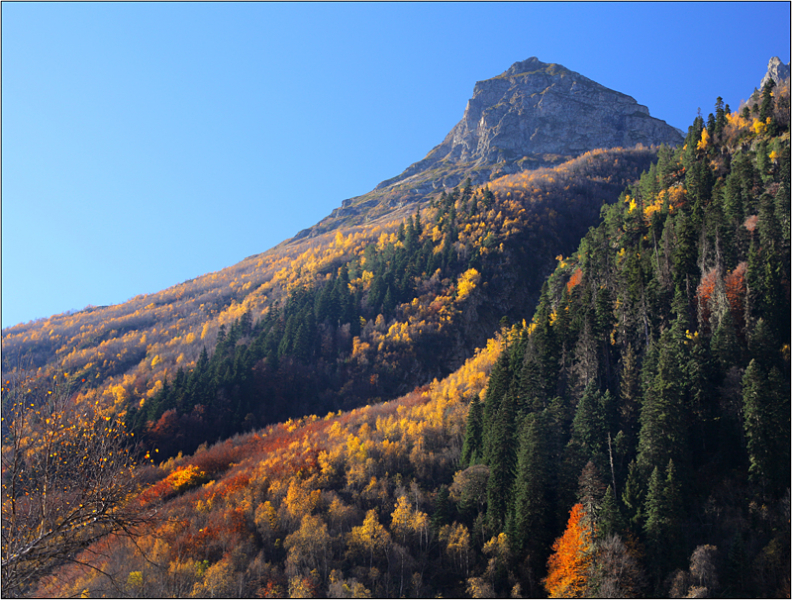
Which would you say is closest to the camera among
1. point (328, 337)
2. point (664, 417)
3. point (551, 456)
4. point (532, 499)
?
point (664, 417)

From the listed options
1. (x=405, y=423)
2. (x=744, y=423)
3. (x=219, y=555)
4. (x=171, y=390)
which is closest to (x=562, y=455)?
(x=744, y=423)

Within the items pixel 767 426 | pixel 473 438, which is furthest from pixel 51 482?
pixel 473 438

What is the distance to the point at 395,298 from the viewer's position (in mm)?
171625

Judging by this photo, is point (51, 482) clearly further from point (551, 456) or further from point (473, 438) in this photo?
point (473, 438)

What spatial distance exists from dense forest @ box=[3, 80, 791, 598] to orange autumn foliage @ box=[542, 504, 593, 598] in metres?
0.23

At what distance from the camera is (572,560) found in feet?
195

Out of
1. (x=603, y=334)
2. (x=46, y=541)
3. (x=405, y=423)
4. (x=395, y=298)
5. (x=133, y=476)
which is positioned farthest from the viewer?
(x=395, y=298)

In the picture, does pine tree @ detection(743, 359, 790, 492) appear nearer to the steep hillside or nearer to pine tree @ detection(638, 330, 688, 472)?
pine tree @ detection(638, 330, 688, 472)

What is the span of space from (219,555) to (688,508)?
209 feet

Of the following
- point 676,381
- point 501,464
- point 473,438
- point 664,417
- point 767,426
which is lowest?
point 501,464

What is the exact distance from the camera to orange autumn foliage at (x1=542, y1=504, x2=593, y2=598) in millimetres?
57500

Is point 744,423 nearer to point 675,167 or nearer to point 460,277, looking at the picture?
point 675,167

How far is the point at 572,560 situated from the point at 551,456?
47.4 feet

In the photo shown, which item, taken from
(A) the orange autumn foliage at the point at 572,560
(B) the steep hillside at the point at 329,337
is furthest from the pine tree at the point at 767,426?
(B) the steep hillside at the point at 329,337
